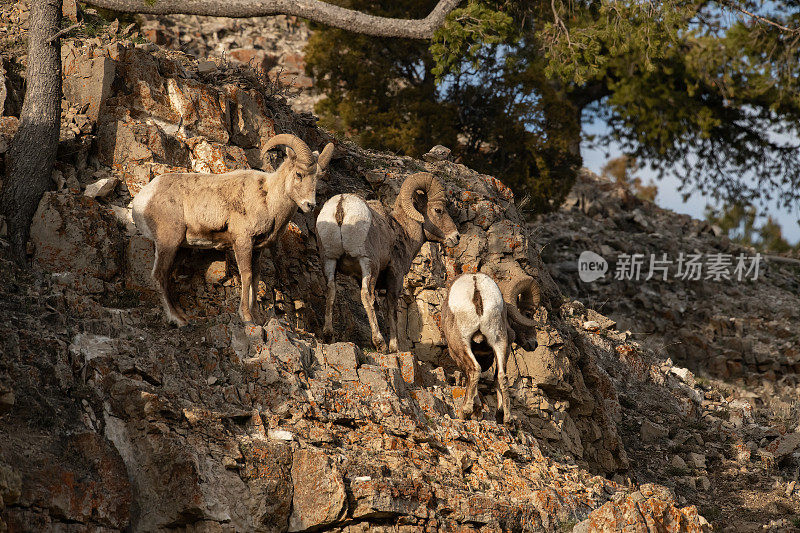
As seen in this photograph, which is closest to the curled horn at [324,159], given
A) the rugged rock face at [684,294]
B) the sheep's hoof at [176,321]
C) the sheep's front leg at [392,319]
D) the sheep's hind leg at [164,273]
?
the sheep's hind leg at [164,273]

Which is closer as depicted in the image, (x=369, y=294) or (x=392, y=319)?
(x=369, y=294)

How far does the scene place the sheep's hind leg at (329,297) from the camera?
10484mm

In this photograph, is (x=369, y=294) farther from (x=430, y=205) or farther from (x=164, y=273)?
(x=164, y=273)

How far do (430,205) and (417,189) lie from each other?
0.26m

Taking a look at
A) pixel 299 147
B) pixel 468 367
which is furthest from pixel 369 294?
pixel 299 147

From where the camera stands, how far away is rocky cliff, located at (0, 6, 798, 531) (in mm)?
7699

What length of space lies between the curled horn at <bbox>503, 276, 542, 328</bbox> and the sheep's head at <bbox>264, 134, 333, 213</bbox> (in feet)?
9.74

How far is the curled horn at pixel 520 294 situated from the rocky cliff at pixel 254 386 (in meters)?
0.32

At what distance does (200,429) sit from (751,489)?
8.10 meters

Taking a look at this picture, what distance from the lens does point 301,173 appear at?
1007 centimetres

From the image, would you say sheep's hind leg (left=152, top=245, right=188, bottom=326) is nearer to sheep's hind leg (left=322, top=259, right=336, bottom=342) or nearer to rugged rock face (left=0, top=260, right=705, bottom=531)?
rugged rock face (left=0, top=260, right=705, bottom=531)

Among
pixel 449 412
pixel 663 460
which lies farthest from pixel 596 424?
pixel 449 412

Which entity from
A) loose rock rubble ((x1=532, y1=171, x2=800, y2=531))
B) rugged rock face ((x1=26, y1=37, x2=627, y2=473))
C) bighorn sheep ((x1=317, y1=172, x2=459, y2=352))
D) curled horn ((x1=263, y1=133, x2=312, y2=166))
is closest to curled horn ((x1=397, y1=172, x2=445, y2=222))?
bighorn sheep ((x1=317, y1=172, x2=459, y2=352))

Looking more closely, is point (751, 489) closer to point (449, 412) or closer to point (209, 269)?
point (449, 412)
